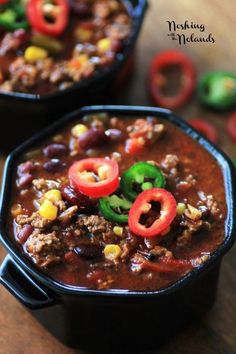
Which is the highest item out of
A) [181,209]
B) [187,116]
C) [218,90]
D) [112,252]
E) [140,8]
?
[140,8]

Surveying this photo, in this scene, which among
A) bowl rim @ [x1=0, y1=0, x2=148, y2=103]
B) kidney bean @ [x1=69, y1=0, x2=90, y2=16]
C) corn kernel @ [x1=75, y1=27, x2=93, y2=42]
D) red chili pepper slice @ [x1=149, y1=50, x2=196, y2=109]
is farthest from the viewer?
Result: red chili pepper slice @ [x1=149, y1=50, x2=196, y2=109]

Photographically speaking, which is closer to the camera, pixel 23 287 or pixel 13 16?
pixel 23 287

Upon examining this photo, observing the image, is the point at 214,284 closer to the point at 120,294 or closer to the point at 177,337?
the point at 177,337

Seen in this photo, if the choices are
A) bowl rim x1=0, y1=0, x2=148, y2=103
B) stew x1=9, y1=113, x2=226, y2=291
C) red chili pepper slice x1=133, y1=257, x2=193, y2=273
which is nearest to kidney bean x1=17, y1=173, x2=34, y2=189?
stew x1=9, y1=113, x2=226, y2=291

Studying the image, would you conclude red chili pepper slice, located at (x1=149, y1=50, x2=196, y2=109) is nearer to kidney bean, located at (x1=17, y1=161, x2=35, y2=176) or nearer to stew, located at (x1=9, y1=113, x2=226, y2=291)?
stew, located at (x1=9, y1=113, x2=226, y2=291)

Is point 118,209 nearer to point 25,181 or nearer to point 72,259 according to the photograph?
point 72,259

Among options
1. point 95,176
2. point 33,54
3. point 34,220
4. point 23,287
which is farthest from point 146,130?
point 23,287
